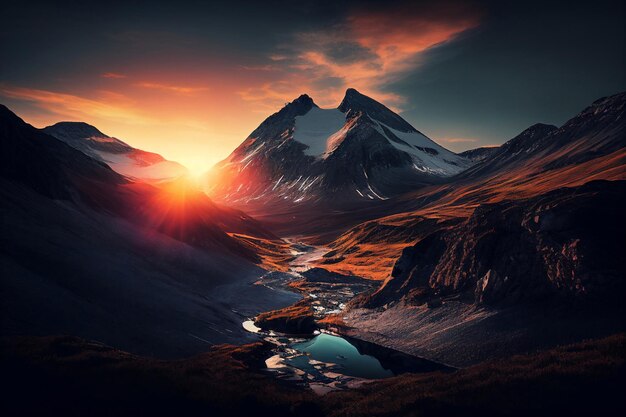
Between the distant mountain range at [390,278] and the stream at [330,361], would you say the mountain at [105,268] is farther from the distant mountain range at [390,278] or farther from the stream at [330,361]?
the stream at [330,361]

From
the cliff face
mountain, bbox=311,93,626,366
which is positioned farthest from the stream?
the cliff face

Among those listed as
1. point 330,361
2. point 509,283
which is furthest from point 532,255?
point 330,361

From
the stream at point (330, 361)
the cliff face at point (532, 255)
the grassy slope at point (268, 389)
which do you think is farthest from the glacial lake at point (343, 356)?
the cliff face at point (532, 255)

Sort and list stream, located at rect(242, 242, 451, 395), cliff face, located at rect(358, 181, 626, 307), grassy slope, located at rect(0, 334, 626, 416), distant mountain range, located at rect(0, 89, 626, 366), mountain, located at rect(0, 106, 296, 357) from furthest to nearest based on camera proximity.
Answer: cliff face, located at rect(358, 181, 626, 307) → stream, located at rect(242, 242, 451, 395) → distant mountain range, located at rect(0, 89, 626, 366) → mountain, located at rect(0, 106, 296, 357) → grassy slope, located at rect(0, 334, 626, 416)

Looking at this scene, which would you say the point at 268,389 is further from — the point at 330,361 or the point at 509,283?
the point at 509,283

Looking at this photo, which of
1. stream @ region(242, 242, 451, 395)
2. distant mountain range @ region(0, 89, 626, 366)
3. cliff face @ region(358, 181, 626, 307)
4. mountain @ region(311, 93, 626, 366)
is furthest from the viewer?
cliff face @ region(358, 181, 626, 307)

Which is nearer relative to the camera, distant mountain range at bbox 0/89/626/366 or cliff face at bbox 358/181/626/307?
distant mountain range at bbox 0/89/626/366

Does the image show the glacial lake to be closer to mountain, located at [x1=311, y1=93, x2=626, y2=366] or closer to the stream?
the stream

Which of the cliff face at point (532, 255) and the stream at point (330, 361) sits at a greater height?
the cliff face at point (532, 255)

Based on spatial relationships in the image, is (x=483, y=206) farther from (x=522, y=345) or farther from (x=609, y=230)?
(x=522, y=345)
